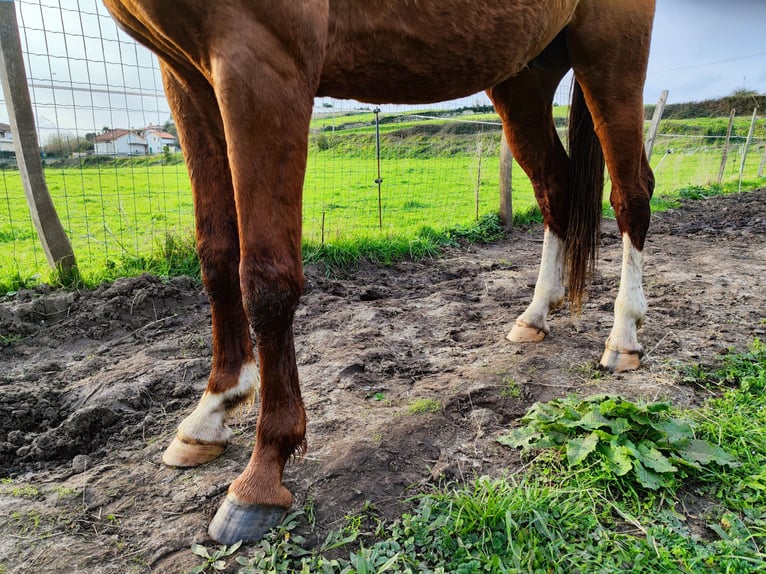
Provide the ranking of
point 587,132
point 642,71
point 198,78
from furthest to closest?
1. point 587,132
2. point 642,71
3. point 198,78

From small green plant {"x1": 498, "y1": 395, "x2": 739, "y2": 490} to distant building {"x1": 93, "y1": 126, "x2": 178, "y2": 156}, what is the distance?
17.2 feet

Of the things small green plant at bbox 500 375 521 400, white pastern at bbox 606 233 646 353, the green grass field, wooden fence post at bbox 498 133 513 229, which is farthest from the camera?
wooden fence post at bbox 498 133 513 229

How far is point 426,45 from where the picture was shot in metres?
1.77

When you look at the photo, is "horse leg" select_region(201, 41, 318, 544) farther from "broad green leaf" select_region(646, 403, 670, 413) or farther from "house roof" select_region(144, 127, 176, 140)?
"house roof" select_region(144, 127, 176, 140)

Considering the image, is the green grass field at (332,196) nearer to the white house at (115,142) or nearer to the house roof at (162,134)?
the white house at (115,142)

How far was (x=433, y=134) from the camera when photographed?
1659 cm

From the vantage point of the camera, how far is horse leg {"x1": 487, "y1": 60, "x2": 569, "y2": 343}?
9.84 feet

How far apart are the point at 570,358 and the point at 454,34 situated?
1828 mm

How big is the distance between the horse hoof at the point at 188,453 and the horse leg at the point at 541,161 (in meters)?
1.85

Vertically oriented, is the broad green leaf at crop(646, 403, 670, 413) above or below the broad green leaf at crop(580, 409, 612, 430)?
above

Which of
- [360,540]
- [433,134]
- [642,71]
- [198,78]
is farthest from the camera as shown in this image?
[433,134]

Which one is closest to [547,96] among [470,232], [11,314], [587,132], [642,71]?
[587,132]

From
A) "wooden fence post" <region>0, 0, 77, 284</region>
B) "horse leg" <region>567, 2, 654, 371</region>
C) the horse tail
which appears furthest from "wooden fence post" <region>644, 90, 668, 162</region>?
"wooden fence post" <region>0, 0, 77, 284</region>

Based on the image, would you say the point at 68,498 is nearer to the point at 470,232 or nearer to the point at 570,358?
the point at 570,358
